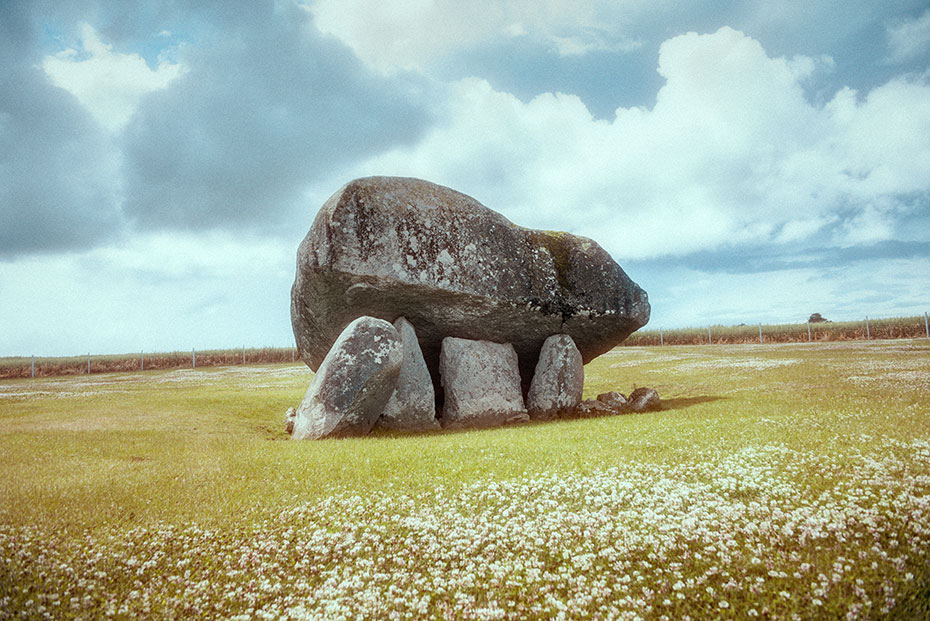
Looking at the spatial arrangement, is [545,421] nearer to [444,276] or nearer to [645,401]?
[645,401]

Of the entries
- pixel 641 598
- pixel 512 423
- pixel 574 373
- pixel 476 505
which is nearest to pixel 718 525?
pixel 641 598

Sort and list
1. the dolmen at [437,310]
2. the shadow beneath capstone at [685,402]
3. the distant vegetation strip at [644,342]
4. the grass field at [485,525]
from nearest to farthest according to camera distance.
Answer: the grass field at [485,525], the dolmen at [437,310], the shadow beneath capstone at [685,402], the distant vegetation strip at [644,342]

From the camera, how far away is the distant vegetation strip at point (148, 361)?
59.7 metres

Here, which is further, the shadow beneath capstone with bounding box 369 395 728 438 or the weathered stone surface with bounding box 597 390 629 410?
the weathered stone surface with bounding box 597 390 629 410

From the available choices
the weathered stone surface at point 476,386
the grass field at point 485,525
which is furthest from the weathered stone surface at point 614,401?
the grass field at point 485,525

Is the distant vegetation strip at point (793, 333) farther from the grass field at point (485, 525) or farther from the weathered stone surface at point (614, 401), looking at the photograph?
the grass field at point (485, 525)

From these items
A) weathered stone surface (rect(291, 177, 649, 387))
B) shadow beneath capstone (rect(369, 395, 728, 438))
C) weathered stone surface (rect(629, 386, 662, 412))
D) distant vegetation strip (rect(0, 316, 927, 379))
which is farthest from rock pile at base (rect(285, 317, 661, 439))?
distant vegetation strip (rect(0, 316, 927, 379))

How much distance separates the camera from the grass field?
16.3ft

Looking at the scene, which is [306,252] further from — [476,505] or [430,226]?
[476,505]

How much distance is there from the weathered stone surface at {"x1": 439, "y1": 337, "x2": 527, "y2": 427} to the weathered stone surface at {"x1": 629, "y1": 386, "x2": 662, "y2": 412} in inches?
152

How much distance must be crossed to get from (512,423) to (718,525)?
992cm

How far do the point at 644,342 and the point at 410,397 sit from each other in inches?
2258

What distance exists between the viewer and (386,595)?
5.05 meters

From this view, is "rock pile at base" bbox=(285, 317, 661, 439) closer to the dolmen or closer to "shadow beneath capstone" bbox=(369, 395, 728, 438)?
the dolmen
